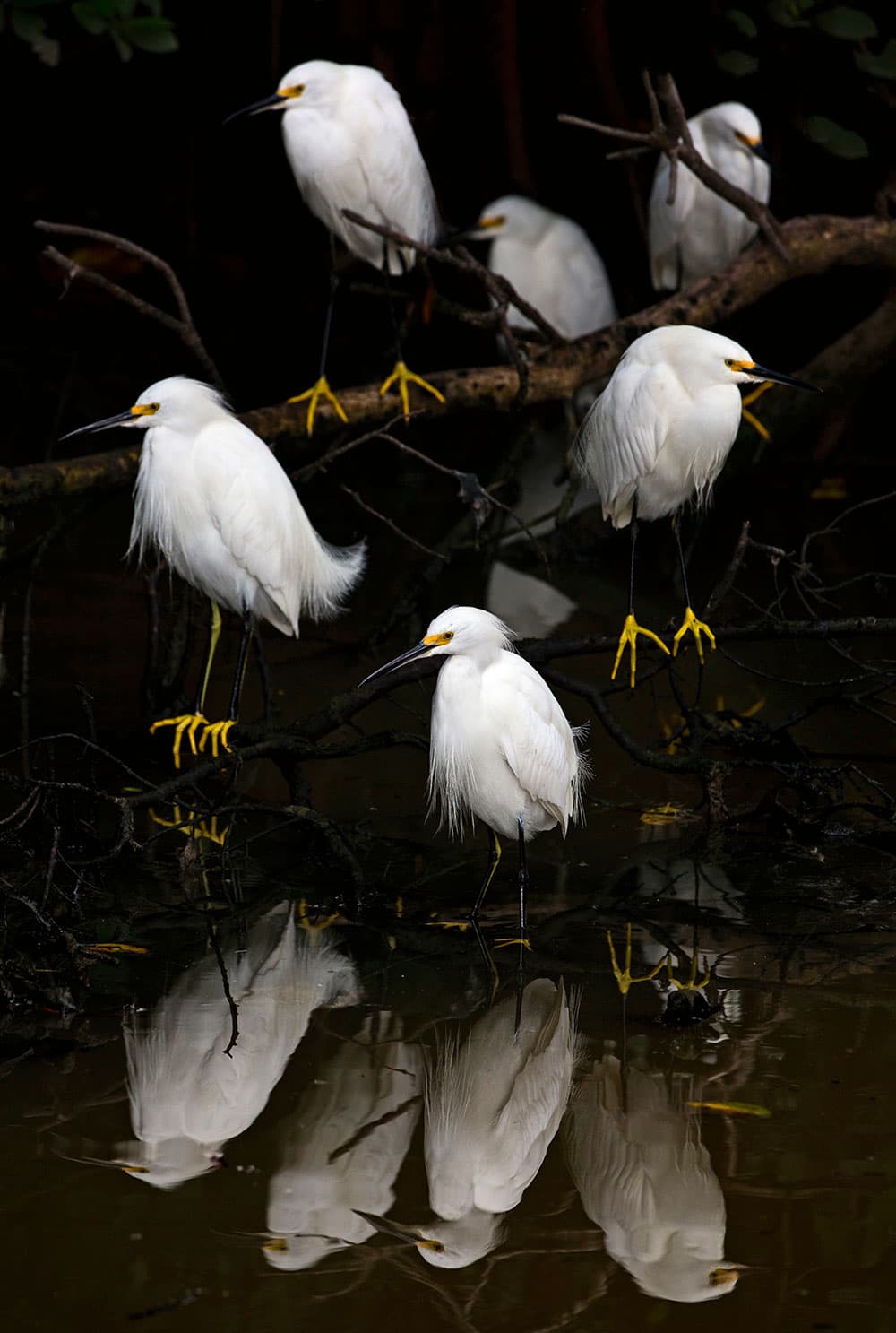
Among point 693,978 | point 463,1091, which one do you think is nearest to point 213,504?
point 693,978

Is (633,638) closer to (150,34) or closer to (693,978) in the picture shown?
(693,978)

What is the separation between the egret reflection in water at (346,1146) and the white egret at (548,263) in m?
4.85

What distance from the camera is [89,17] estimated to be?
17.7 feet

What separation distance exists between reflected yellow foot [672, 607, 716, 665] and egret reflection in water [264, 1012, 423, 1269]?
136cm

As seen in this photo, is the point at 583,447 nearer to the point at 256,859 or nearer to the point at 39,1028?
the point at 256,859

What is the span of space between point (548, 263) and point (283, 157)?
6.96 ft

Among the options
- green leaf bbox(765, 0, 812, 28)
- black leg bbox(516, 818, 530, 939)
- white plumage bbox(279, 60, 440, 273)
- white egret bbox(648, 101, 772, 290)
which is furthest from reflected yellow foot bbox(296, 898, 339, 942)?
green leaf bbox(765, 0, 812, 28)

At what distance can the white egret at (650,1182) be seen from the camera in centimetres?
209

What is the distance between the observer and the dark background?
7.53m

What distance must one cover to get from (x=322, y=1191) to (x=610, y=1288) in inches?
18.0

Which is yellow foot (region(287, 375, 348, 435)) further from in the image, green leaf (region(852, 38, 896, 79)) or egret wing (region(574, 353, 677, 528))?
green leaf (region(852, 38, 896, 79))

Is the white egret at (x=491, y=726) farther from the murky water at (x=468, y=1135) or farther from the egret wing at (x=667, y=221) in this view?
the egret wing at (x=667, y=221)

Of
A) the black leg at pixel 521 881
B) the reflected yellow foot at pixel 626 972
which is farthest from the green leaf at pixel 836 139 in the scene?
the reflected yellow foot at pixel 626 972

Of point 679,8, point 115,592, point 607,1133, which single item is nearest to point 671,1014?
point 607,1133
